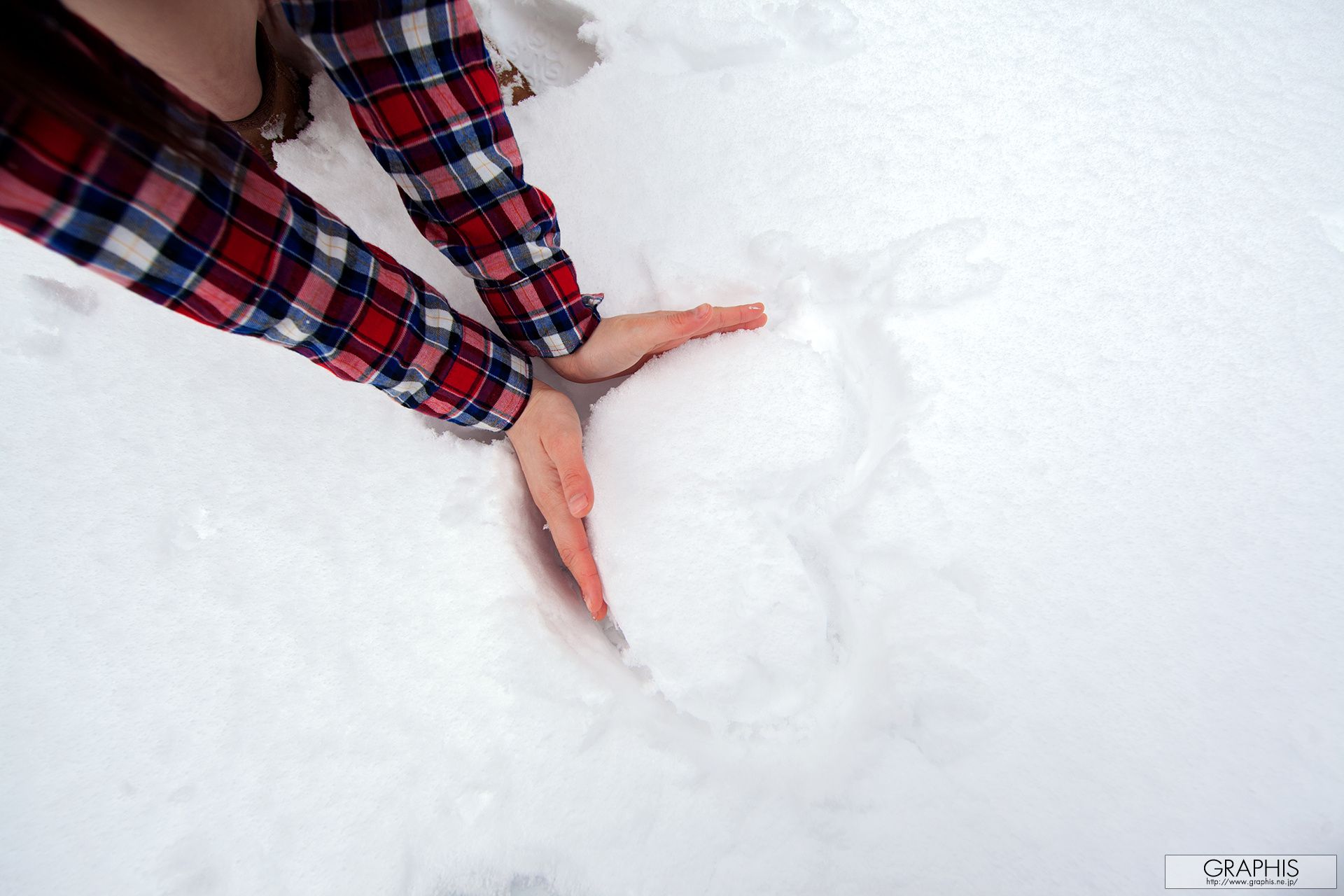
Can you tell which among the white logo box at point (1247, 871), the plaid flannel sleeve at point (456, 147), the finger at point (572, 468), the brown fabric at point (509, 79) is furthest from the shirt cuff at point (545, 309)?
the white logo box at point (1247, 871)

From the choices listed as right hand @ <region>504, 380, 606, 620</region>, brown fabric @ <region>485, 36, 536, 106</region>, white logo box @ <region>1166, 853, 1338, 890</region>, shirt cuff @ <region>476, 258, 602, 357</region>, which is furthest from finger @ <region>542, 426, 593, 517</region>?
white logo box @ <region>1166, 853, 1338, 890</region>

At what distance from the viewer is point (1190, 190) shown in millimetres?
846

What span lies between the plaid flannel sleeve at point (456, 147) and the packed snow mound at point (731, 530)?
0.58ft

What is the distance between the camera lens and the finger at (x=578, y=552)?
0.81m

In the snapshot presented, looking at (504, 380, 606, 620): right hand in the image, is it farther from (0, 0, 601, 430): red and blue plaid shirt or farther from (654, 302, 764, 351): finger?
(654, 302, 764, 351): finger

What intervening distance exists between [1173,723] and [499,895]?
777mm

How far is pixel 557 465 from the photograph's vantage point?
78cm

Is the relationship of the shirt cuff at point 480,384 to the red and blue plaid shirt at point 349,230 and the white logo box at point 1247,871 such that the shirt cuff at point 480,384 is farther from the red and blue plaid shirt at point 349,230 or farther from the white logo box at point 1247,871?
the white logo box at point 1247,871

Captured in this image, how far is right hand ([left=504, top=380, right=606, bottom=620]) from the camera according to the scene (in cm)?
78

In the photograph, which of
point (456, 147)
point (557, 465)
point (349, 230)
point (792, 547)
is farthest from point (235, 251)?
point (792, 547)

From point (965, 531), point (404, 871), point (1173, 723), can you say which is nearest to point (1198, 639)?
point (1173, 723)

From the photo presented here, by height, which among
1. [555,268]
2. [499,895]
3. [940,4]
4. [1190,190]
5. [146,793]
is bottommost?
[499,895]

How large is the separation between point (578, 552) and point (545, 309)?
0.93 ft

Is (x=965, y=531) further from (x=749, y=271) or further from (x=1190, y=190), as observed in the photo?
(x=1190, y=190)
